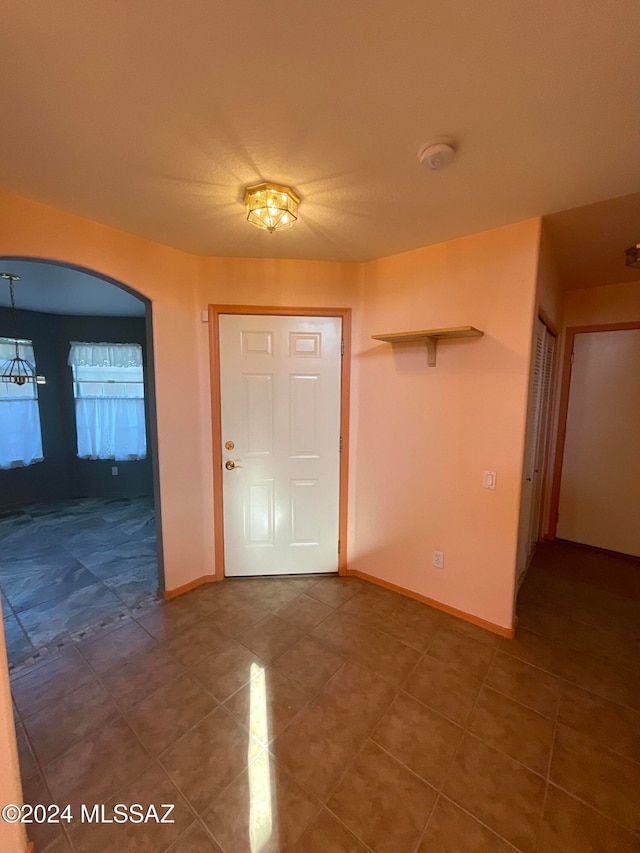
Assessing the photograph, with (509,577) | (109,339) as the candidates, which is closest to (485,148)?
(509,577)

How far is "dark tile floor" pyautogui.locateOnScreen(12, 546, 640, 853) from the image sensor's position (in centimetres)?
117

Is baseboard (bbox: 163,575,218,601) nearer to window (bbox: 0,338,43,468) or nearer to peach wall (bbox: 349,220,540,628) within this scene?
peach wall (bbox: 349,220,540,628)

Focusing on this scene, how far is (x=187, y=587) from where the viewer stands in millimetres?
2551

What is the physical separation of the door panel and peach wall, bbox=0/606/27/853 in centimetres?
398

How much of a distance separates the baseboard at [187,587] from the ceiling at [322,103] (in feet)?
7.85

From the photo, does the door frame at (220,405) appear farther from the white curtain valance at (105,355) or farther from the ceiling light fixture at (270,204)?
the white curtain valance at (105,355)

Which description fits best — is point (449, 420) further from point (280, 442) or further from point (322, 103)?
point (322, 103)

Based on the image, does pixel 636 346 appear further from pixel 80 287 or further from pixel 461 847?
pixel 80 287

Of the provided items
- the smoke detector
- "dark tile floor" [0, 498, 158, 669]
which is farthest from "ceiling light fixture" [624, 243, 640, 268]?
"dark tile floor" [0, 498, 158, 669]

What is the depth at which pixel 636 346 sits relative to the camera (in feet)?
9.62

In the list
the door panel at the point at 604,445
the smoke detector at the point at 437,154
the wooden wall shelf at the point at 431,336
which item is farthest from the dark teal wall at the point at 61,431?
the door panel at the point at 604,445

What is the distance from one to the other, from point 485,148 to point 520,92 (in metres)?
0.25

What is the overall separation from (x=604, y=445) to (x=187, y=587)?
3687 mm

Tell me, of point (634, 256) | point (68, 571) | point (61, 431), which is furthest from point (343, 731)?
point (61, 431)
